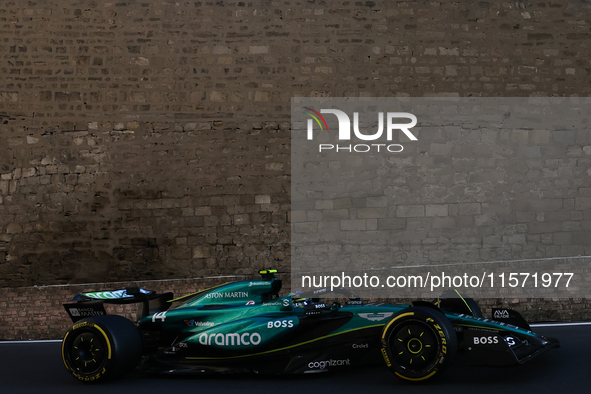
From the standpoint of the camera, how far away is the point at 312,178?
33.9ft

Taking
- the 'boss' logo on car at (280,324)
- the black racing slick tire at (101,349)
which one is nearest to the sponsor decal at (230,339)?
the 'boss' logo on car at (280,324)

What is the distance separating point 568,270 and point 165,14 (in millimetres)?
8170

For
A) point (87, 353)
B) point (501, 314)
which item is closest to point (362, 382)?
point (501, 314)

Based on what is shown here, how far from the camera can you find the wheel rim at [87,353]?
16.0ft

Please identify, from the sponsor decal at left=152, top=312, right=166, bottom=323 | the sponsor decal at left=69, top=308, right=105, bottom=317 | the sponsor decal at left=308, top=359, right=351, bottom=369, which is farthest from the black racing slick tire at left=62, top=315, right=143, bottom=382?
the sponsor decal at left=308, top=359, right=351, bottom=369

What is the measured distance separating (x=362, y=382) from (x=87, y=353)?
7.55 feet

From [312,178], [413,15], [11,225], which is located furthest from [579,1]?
[11,225]

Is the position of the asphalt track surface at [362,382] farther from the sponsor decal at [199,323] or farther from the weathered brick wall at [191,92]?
the weathered brick wall at [191,92]

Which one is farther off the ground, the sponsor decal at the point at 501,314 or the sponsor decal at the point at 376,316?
the sponsor decal at the point at 376,316

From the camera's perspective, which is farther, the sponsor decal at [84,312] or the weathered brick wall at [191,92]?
the weathered brick wall at [191,92]

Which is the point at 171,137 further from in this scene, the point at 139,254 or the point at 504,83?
the point at 504,83

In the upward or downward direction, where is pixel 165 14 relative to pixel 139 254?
upward

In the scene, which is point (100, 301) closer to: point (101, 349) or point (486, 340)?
point (101, 349)

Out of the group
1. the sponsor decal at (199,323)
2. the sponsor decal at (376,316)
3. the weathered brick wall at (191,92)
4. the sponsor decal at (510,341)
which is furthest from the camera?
the weathered brick wall at (191,92)
